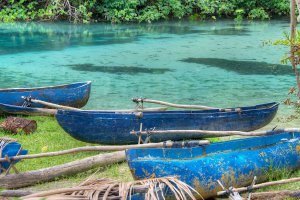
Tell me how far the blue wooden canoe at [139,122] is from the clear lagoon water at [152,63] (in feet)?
9.94

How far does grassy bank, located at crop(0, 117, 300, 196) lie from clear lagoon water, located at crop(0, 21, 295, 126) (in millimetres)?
2300

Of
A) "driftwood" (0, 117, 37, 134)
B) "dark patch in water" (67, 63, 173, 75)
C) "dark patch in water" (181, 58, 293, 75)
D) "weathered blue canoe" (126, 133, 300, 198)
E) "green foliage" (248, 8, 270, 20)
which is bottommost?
"dark patch in water" (67, 63, 173, 75)

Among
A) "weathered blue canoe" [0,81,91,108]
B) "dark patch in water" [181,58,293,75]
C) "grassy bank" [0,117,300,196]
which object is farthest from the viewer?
"dark patch in water" [181,58,293,75]

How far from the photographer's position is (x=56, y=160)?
6266 millimetres

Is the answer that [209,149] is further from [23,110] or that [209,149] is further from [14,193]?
[23,110]

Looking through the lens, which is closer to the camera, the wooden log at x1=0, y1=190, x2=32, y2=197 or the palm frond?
the palm frond

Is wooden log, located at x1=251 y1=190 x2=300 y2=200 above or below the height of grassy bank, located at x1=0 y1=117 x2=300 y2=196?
above

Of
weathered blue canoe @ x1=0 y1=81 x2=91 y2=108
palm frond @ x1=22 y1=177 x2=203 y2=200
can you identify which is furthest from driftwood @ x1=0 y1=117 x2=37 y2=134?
palm frond @ x1=22 y1=177 x2=203 y2=200

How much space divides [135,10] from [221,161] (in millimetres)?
22503

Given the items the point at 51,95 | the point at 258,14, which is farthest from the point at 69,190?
the point at 258,14

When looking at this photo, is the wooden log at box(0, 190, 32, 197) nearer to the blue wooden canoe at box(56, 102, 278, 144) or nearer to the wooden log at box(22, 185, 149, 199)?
the wooden log at box(22, 185, 149, 199)

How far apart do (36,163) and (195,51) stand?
11.6 metres

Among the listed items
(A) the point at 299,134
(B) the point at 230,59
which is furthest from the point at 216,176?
(B) the point at 230,59

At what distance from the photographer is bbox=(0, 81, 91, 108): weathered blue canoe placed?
8.48 m
